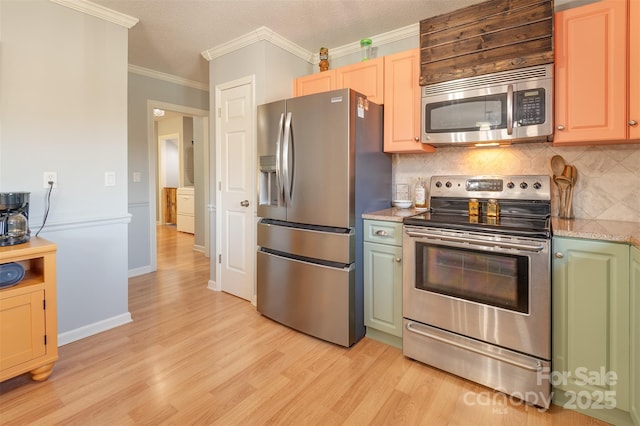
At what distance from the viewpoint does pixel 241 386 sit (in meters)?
1.85

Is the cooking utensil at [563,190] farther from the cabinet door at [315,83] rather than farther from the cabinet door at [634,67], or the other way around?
the cabinet door at [315,83]

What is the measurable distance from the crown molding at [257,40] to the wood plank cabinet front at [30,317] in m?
2.24

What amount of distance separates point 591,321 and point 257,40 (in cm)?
309

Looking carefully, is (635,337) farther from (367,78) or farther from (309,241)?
(367,78)

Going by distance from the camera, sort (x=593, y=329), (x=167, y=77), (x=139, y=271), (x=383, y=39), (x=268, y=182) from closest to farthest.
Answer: (x=593, y=329) < (x=268, y=182) < (x=383, y=39) < (x=139, y=271) < (x=167, y=77)

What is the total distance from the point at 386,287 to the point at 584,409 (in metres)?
1.18

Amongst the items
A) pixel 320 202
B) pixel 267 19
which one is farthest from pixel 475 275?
pixel 267 19

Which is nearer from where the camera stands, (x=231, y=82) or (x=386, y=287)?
(x=386, y=287)

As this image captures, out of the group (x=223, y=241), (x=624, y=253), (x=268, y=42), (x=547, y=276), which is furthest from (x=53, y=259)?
(x=624, y=253)

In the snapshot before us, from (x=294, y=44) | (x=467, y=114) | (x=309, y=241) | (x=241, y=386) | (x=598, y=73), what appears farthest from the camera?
(x=294, y=44)

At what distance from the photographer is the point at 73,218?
7.66 feet

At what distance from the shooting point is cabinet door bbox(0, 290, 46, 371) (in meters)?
1.71

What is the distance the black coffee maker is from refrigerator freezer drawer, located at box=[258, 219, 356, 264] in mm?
1498

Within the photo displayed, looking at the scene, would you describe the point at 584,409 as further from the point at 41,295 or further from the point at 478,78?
the point at 41,295
